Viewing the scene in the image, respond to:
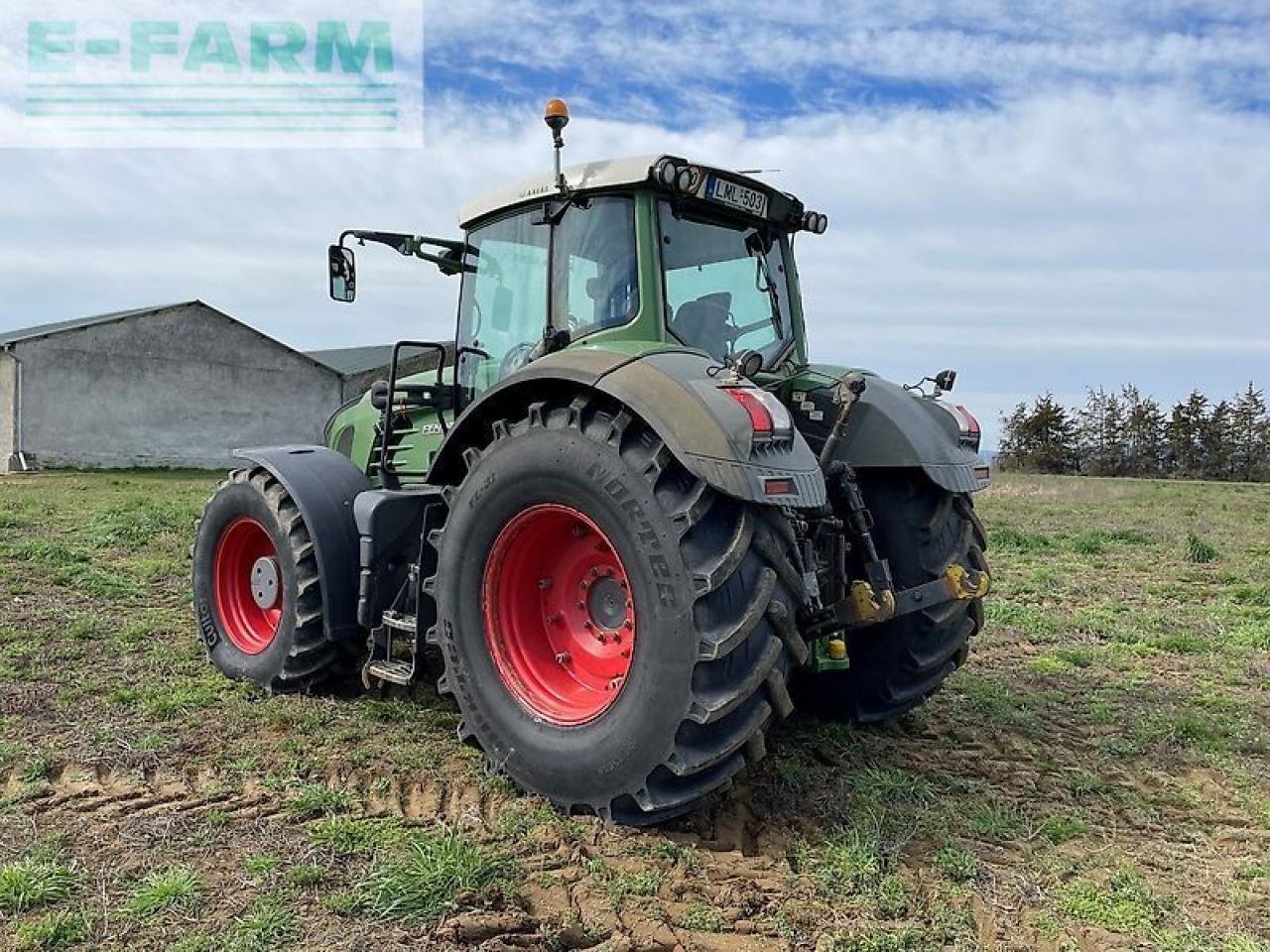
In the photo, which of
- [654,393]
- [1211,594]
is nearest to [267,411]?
[1211,594]

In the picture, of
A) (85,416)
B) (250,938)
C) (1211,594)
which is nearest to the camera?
(250,938)

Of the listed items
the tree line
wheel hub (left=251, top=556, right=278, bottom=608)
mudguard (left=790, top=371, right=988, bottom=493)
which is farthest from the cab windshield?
the tree line

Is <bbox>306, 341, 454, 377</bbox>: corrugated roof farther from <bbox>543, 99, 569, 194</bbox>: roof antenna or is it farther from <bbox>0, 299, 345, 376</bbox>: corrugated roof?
<bbox>543, 99, 569, 194</bbox>: roof antenna

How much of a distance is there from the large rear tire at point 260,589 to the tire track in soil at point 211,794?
1040mm

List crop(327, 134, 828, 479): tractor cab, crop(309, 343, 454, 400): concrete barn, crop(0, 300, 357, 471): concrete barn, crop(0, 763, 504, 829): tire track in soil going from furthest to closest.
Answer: crop(309, 343, 454, 400): concrete barn
crop(0, 300, 357, 471): concrete barn
crop(327, 134, 828, 479): tractor cab
crop(0, 763, 504, 829): tire track in soil

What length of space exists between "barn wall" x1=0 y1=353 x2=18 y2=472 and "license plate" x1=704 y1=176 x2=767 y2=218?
2493 cm

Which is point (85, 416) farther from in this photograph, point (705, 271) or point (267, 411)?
point (705, 271)

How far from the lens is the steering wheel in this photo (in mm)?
4586

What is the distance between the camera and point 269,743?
430cm

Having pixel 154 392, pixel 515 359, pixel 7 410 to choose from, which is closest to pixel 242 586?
pixel 515 359

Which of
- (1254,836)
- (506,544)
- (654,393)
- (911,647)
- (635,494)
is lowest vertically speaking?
(1254,836)

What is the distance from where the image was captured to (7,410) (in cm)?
2436

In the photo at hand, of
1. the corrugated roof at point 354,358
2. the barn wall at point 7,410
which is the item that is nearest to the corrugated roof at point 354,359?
the corrugated roof at point 354,358

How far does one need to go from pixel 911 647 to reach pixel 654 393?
1.93 metres
